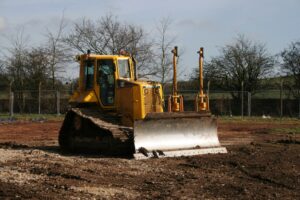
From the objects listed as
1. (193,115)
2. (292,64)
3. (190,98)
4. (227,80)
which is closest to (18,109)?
(190,98)

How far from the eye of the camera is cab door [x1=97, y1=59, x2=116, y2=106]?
1408 centimetres

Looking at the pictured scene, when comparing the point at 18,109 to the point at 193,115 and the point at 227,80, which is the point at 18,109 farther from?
the point at 193,115

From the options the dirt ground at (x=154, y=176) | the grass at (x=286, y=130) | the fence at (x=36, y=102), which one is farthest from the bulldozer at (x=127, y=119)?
the fence at (x=36, y=102)

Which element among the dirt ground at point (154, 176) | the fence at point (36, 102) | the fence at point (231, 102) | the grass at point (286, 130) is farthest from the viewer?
the fence at point (36, 102)

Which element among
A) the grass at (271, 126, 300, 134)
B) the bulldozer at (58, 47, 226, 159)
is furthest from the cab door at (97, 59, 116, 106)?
the grass at (271, 126, 300, 134)

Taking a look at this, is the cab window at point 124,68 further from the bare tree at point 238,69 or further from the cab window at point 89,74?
the bare tree at point 238,69

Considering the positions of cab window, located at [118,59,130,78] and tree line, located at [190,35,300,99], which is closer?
cab window, located at [118,59,130,78]

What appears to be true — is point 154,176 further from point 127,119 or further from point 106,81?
point 106,81

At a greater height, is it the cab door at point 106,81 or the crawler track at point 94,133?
the cab door at point 106,81

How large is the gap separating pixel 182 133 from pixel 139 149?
4.72 feet

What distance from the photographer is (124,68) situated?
14258 mm

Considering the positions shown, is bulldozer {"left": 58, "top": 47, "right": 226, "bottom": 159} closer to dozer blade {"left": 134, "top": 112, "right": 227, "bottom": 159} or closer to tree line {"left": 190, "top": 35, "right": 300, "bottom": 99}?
dozer blade {"left": 134, "top": 112, "right": 227, "bottom": 159}

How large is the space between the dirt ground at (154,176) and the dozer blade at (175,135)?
17.5 inches

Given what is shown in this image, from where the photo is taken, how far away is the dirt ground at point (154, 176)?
8.02 metres
